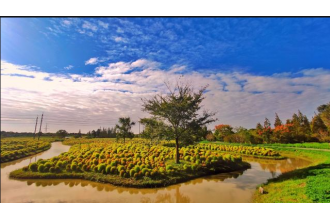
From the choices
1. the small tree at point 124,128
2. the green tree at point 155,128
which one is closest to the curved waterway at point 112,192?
the green tree at point 155,128

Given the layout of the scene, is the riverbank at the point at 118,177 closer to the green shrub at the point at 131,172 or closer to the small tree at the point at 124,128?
the green shrub at the point at 131,172

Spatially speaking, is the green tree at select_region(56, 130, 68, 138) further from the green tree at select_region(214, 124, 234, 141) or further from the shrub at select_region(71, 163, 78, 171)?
the green tree at select_region(214, 124, 234, 141)

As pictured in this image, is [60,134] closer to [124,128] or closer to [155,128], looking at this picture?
[124,128]

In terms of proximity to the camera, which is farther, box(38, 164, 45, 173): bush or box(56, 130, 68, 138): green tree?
box(56, 130, 68, 138): green tree

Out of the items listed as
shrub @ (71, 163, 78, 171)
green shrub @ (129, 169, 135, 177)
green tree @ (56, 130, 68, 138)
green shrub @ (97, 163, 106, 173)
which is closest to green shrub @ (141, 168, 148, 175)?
green shrub @ (129, 169, 135, 177)

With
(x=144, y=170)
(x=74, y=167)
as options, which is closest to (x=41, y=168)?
(x=74, y=167)

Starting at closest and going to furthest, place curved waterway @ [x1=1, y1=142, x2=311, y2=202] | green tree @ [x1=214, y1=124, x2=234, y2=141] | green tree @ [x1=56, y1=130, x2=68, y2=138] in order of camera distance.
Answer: curved waterway @ [x1=1, y1=142, x2=311, y2=202], green tree @ [x1=56, y1=130, x2=68, y2=138], green tree @ [x1=214, y1=124, x2=234, y2=141]

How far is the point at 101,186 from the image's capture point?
362 inches

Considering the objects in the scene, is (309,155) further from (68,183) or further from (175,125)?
(68,183)

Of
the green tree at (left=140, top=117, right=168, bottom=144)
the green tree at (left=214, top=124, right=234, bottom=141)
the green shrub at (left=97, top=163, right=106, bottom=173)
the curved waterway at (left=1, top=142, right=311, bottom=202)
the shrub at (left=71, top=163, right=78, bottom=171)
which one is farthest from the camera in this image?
the green tree at (left=214, top=124, right=234, bottom=141)

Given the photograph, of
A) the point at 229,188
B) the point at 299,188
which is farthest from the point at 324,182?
the point at 229,188

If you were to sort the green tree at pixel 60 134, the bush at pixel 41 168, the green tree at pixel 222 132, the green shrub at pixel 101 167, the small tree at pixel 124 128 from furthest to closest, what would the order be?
the green tree at pixel 222 132
the green tree at pixel 60 134
the small tree at pixel 124 128
the green shrub at pixel 101 167
the bush at pixel 41 168

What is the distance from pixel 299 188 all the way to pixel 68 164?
531 inches
